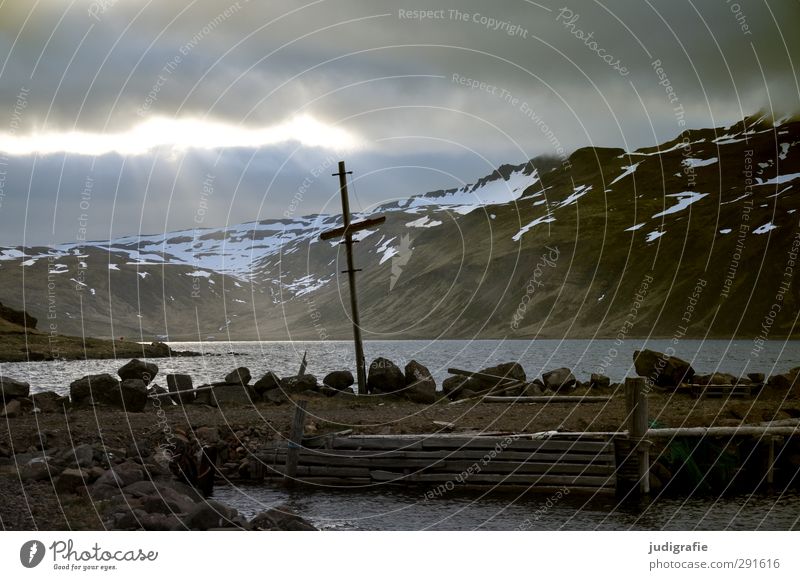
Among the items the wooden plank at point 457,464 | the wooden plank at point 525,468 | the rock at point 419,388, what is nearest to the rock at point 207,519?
the wooden plank at point 457,464

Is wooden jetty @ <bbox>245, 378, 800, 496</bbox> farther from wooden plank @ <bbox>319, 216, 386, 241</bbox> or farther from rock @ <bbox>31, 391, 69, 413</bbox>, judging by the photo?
wooden plank @ <bbox>319, 216, 386, 241</bbox>

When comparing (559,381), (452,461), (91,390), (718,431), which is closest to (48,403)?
(91,390)

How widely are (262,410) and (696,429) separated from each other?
62.6ft

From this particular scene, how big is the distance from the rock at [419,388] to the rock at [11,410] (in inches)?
686

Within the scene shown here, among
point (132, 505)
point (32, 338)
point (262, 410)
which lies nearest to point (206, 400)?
point (262, 410)

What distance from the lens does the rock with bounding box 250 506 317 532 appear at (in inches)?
716

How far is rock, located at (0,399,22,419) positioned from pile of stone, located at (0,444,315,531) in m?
8.33

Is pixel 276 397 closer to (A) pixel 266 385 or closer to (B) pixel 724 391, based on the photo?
(A) pixel 266 385

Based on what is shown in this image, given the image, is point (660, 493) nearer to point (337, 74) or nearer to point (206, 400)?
point (337, 74)

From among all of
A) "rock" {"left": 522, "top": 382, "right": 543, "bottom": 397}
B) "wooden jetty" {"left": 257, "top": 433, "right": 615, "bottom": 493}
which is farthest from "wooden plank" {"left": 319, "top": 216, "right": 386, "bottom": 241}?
"wooden jetty" {"left": 257, "top": 433, "right": 615, "bottom": 493}

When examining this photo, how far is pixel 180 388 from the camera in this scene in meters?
40.9

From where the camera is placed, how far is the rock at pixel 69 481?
1953cm

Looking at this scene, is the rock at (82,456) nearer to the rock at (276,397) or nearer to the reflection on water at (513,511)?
the reflection on water at (513,511)

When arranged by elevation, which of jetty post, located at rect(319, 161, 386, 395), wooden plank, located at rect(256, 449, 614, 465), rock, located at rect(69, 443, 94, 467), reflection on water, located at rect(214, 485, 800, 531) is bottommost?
reflection on water, located at rect(214, 485, 800, 531)
